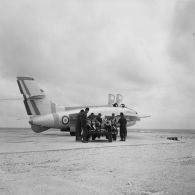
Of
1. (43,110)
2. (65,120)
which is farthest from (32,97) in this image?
(65,120)

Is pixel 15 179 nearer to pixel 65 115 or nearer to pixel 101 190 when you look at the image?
pixel 101 190

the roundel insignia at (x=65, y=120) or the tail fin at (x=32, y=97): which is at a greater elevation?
the tail fin at (x=32, y=97)

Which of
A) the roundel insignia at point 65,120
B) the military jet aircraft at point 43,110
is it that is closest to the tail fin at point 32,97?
the military jet aircraft at point 43,110

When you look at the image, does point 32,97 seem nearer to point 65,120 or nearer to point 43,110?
point 43,110

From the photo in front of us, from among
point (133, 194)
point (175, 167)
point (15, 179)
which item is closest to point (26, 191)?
point (15, 179)

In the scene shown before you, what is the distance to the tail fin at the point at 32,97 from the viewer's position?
99.3 feet

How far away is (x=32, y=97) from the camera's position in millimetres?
30484

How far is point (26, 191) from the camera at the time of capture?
516cm

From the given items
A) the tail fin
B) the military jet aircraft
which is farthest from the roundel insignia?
the tail fin

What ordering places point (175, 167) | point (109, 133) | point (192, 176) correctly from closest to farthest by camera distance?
point (192, 176), point (175, 167), point (109, 133)

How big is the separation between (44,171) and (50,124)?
23.1 metres

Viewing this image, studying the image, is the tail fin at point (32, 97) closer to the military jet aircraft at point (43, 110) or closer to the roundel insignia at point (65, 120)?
the military jet aircraft at point (43, 110)

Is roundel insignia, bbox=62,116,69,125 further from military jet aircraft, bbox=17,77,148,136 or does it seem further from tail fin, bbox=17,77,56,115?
tail fin, bbox=17,77,56,115

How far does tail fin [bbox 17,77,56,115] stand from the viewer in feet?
99.3
